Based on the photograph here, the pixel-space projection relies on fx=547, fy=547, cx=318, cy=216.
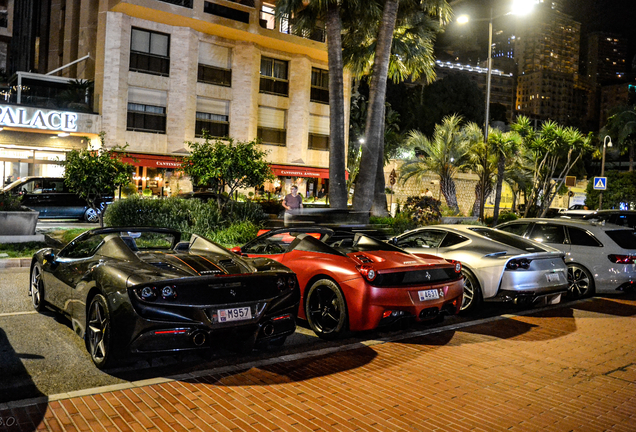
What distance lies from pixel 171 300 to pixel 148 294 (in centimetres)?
20

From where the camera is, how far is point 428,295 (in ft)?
21.5

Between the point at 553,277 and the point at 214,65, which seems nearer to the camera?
the point at 553,277

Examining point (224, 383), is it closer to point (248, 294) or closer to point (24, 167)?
point (248, 294)

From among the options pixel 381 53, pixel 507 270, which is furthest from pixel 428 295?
pixel 381 53

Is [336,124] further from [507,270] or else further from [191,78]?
[191,78]

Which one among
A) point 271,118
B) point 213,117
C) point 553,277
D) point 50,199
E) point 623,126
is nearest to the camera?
point 553,277

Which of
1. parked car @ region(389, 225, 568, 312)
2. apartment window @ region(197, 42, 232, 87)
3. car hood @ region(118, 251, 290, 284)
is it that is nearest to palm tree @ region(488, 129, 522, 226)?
parked car @ region(389, 225, 568, 312)

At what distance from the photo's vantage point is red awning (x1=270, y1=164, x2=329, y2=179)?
33.9m

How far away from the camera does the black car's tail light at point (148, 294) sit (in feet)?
15.7

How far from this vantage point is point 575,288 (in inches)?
406

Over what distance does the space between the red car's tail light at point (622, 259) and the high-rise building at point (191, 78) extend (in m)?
23.4

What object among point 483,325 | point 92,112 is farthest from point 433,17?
point 483,325

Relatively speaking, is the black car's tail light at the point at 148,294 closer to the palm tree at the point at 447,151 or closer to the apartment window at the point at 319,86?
the palm tree at the point at 447,151

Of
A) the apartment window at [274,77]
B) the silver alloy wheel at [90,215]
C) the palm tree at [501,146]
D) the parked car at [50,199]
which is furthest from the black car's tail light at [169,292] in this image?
the apartment window at [274,77]
